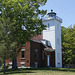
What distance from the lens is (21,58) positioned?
3381 cm

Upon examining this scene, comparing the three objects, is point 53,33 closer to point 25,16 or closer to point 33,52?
point 33,52

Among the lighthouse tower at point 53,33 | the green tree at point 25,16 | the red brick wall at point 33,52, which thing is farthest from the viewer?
the lighthouse tower at point 53,33

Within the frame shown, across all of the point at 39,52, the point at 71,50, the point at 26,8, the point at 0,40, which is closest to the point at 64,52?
the point at 71,50

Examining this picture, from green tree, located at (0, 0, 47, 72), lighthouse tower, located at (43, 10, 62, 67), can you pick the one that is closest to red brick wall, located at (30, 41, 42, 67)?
lighthouse tower, located at (43, 10, 62, 67)

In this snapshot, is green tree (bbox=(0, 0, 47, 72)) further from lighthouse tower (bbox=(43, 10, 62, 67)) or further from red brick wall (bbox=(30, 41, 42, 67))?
lighthouse tower (bbox=(43, 10, 62, 67))

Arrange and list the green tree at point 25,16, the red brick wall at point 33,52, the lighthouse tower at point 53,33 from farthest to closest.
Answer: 1. the lighthouse tower at point 53,33
2. the red brick wall at point 33,52
3. the green tree at point 25,16

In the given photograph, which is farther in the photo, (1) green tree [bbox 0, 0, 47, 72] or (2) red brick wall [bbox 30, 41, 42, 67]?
(2) red brick wall [bbox 30, 41, 42, 67]

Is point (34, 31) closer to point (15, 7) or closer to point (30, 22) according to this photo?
point (30, 22)

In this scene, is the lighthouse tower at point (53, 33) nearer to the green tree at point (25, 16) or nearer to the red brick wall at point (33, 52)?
the red brick wall at point (33, 52)

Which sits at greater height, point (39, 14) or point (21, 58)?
point (39, 14)

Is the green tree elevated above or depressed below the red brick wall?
above

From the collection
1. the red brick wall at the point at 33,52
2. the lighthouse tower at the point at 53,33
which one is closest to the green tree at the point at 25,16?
the red brick wall at the point at 33,52

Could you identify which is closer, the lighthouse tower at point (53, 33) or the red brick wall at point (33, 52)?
the red brick wall at point (33, 52)

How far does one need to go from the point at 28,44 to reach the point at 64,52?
45.0 feet
